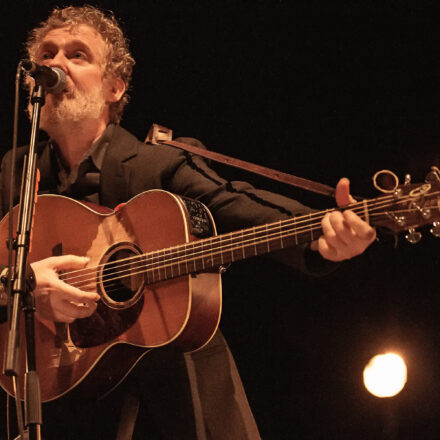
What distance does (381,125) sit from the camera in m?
2.66

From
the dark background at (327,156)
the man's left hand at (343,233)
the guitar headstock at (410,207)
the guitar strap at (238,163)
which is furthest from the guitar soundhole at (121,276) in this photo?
the dark background at (327,156)

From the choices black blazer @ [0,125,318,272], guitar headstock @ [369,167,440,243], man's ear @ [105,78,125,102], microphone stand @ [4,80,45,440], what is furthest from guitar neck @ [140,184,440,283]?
man's ear @ [105,78,125,102]

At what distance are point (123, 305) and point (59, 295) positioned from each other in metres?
0.23

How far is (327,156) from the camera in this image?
2.79m

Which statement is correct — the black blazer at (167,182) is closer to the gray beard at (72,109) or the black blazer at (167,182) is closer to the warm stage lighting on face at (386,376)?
the gray beard at (72,109)

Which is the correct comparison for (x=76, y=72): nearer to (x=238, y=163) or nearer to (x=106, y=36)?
(x=106, y=36)

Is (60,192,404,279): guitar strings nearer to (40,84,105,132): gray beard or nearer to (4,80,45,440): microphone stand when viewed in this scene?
(4,80,45,440): microphone stand

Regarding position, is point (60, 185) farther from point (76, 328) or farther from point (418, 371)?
point (418, 371)

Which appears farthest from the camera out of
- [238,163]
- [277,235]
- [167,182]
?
[167,182]

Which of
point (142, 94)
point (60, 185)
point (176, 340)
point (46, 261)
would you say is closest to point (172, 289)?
point (176, 340)

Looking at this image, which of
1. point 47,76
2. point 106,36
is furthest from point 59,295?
point 106,36

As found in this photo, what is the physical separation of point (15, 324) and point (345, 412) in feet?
5.89

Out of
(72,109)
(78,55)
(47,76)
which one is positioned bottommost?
(47,76)

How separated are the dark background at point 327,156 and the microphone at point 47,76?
1314mm
